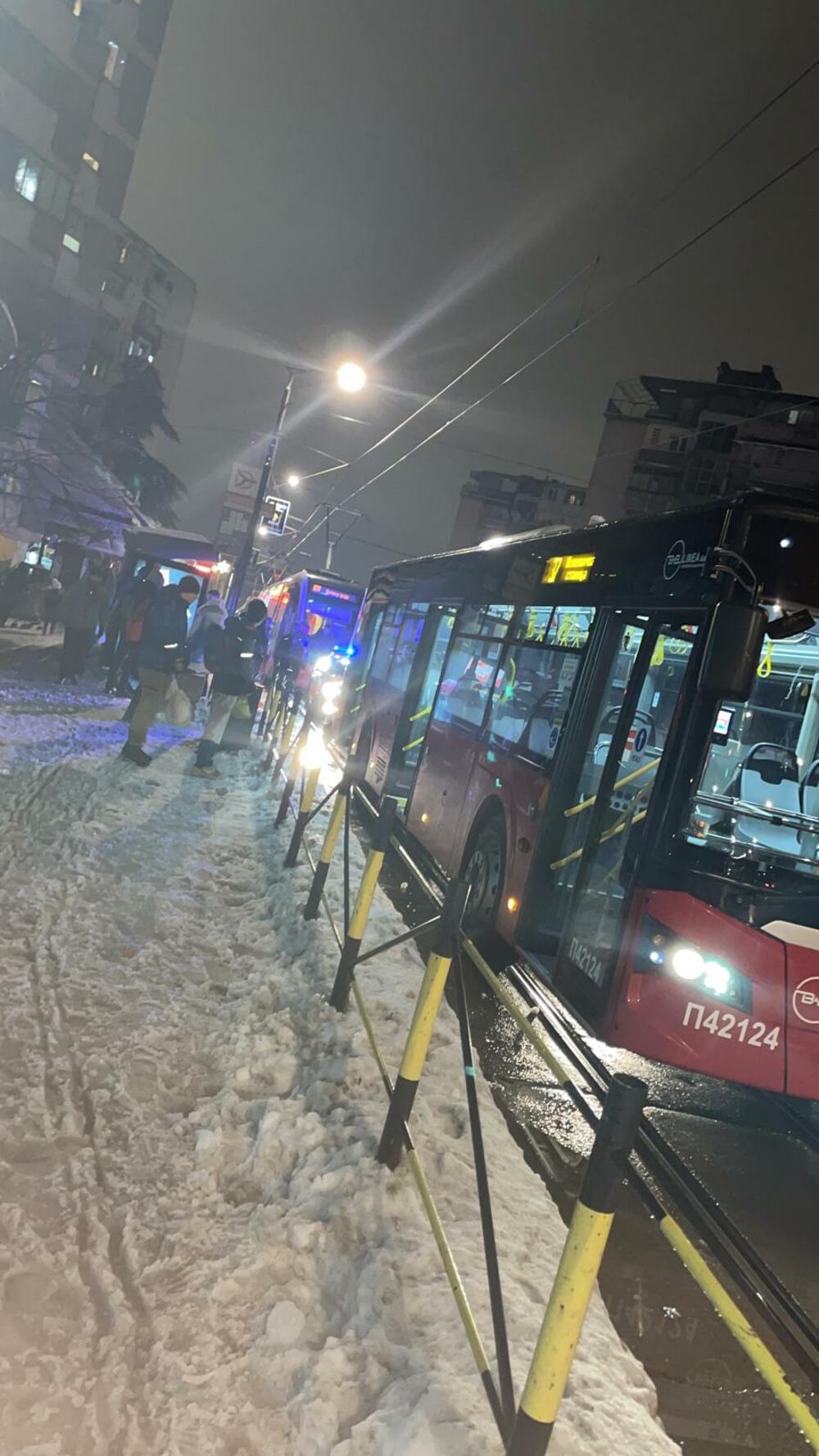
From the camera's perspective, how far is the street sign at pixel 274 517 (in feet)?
98.2

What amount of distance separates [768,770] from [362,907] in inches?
96.1

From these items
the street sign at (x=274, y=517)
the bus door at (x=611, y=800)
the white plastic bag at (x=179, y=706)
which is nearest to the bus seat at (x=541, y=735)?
the bus door at (x=611, y=800)

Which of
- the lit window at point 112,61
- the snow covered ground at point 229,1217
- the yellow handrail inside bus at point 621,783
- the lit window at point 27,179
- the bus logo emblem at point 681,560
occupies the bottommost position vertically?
the snow covered ground at point 229,1217

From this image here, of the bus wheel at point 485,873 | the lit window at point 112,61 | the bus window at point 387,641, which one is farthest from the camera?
the lit window at point 112,61

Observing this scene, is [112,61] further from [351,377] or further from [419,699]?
[419,699]

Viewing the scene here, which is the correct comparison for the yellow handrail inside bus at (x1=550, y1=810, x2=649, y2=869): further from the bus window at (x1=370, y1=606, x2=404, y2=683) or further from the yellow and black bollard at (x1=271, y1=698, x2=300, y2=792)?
the bus window at (x1=370, y1=606, x2=404, y2=683)

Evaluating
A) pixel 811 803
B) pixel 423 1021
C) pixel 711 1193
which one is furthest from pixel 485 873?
pixel 423 1021

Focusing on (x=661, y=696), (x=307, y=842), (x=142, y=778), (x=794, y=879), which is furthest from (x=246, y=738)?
(x=794, y=879)

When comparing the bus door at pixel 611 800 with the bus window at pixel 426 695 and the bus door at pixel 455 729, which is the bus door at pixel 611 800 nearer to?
the bus door at pixel 455 729

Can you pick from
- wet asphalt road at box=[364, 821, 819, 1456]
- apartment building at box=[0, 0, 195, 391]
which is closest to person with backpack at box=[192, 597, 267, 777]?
wet asphalt road at box=[364, 821, 819, 1456]

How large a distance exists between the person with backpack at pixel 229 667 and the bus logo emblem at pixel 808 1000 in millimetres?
7330

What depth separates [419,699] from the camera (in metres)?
10.4

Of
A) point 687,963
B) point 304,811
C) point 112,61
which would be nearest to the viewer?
point 687,963

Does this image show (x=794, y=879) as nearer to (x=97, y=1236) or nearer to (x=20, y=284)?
(x=97, y=1236)
